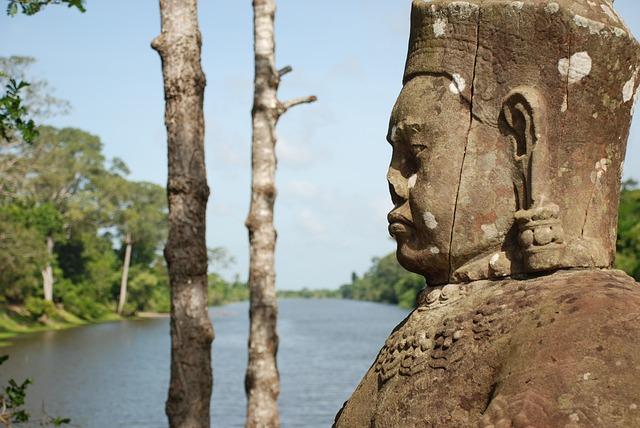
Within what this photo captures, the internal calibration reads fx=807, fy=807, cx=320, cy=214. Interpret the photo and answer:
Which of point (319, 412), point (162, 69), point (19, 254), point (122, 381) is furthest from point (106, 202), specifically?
point (162, 69)

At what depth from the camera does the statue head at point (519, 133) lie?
3.44m

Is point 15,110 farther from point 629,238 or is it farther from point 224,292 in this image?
point 224,292

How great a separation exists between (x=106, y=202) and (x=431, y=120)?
61065 millimetres

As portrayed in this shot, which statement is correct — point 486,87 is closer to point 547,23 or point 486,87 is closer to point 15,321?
point 547,23

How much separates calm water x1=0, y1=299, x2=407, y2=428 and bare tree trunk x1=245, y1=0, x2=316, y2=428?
277 cm

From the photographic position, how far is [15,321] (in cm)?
4838

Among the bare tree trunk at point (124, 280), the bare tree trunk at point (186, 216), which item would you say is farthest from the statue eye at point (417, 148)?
the bare tree trunk at point (124, 280)

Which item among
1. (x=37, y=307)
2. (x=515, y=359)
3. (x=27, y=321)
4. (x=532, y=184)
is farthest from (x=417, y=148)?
(x=27, y=321)

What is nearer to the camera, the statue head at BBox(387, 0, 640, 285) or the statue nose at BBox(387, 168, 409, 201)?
the statue head at BBox(387, 0, 640, 285)

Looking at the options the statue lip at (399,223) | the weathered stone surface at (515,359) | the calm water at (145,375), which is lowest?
the calm water at (145,375)

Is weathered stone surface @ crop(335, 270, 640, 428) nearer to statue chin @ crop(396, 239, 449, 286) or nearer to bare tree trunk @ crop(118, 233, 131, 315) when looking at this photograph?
statue chin @ crop(396, 239, 449, 286)

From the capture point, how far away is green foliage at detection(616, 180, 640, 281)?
23577mm

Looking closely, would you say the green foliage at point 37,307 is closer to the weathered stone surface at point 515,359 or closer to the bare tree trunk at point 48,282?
the bare tree trunk at point 48,282

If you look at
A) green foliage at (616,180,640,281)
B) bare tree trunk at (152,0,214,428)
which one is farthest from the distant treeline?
bare tree trunk at (152,0,214,428)
